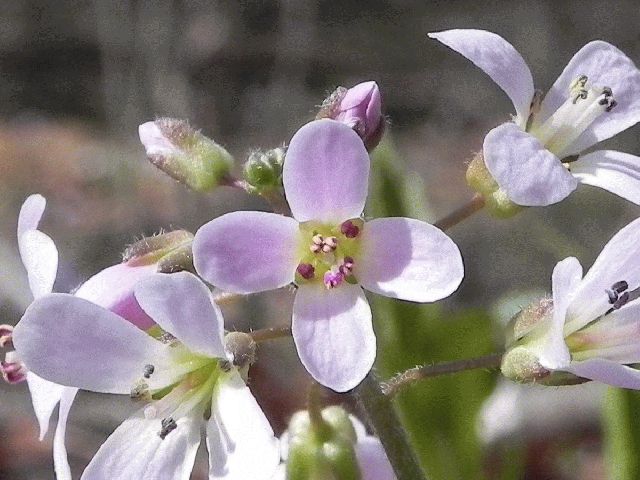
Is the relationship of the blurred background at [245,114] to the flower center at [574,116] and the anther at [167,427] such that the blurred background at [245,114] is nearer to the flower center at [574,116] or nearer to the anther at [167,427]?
the flower center at [574,116]

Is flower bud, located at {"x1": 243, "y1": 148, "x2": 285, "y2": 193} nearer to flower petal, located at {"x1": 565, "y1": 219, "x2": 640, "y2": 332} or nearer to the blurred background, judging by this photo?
flower petal, located at {"x1": 565, "y1": 219, "x2": 640, "y2": 332}

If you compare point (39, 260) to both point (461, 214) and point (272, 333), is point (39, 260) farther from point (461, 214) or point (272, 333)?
point (461, 214)

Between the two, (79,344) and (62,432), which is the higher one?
(79,344)

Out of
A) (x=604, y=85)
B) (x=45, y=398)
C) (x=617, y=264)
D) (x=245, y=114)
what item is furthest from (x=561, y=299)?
(x=245, y=114)

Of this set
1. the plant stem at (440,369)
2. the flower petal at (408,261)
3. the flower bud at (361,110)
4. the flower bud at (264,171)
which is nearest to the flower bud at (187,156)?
the flower bud at (264,171)

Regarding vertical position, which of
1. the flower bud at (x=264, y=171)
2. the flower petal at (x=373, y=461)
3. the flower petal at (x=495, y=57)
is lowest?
the flower petal at (x=373, y=461)

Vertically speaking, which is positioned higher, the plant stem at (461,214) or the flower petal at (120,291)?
the plant stem at (461,214)

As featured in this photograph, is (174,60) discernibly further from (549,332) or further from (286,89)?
(549,332)
